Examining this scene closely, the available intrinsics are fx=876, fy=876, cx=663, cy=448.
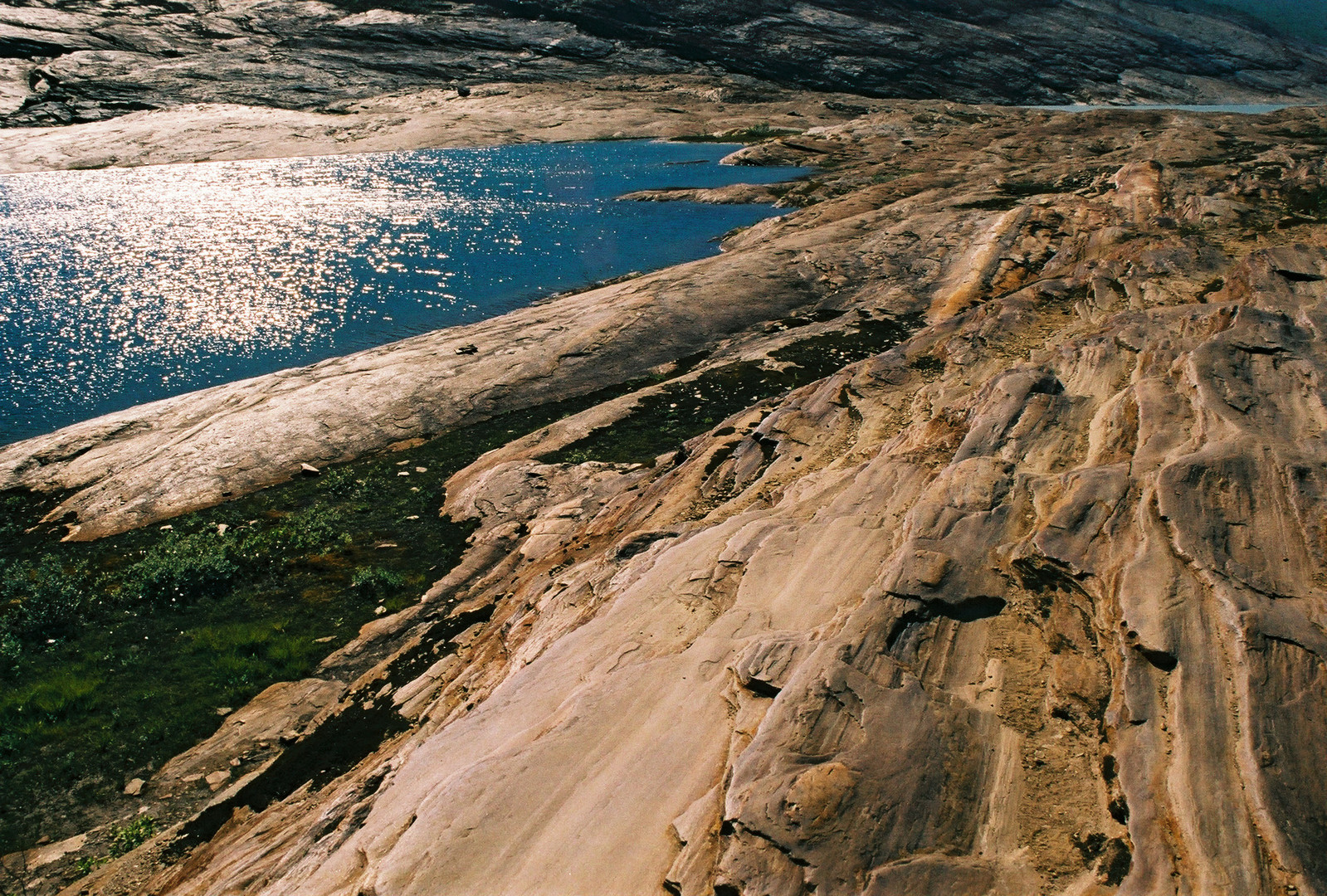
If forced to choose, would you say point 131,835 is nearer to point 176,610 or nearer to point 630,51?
point 176,610

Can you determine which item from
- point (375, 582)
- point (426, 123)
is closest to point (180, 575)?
point (375, 582)

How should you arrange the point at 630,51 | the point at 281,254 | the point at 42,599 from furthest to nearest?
1. the point at 630,51
2. the point at 281,254
3. the point at 42,599

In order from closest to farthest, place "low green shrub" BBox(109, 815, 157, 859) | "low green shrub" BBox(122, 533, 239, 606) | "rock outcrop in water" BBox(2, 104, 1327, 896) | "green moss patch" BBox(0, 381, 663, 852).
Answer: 1. "rock outcrop in water" BBox(2, 104, 1327, 896)
2. "low green shrub" BBox(109, 815, 157, 859)
3. "green moss patch" BBox(0, 381, 663, 852)
4. "low green shrub" BBox(122, 533, 239, 606)

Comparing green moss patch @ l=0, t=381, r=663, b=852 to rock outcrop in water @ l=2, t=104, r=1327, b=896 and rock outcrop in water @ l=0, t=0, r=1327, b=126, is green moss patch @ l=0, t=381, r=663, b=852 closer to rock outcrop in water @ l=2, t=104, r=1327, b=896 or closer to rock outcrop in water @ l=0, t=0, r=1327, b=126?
rock outcrop in water @ l=2, t=104, r=1327, b=896

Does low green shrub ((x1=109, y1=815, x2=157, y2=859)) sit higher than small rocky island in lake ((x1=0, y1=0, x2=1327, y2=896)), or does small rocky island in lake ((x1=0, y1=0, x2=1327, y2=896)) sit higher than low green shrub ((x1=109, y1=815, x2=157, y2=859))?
small rocky island in lake ((x1=0, y1=0, x2=1327, y2=896))

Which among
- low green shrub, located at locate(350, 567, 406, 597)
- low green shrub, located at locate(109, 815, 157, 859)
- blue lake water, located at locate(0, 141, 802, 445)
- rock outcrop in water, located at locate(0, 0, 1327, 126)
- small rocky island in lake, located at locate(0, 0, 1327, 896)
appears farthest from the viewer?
rock outcrop in water, located at locate(0, 0, 1327, 126)

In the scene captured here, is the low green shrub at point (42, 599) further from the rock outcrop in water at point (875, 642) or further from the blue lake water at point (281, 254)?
the blue lake water at point (281, 254)

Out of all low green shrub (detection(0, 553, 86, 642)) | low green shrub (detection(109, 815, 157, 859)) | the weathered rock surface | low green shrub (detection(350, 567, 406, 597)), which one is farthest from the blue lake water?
low green shrub (detection(109, 815, 157, 859))

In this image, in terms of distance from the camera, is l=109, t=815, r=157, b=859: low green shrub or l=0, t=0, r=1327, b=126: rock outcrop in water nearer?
l=109, t=815, r=157, b=859: low green shrub
